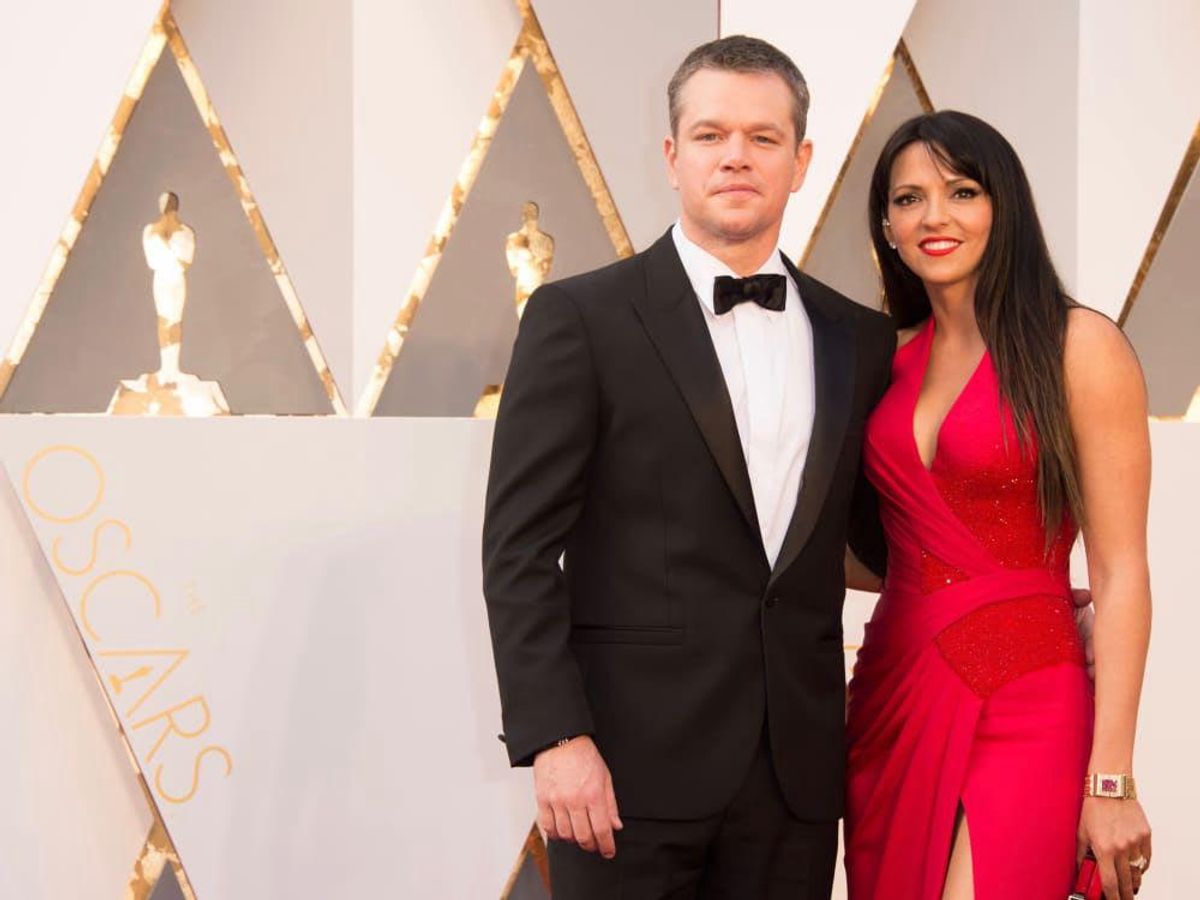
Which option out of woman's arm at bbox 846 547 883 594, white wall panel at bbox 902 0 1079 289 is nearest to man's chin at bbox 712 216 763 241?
woman's arm at bbox 846 547 883 594

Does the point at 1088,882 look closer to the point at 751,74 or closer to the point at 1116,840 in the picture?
the point at 1116,840

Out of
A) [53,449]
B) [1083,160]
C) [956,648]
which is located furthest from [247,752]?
[1083,160]

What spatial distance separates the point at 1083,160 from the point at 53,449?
A: 2143 millimetres

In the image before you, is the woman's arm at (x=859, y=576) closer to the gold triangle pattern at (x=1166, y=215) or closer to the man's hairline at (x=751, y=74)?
the man's hairline at (x=751, y=74)

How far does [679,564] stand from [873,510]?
1.47 ft

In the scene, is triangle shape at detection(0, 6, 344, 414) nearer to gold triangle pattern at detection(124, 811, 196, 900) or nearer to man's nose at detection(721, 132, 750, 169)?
gold triangle pattern at detection(124, 811, 196, 900)

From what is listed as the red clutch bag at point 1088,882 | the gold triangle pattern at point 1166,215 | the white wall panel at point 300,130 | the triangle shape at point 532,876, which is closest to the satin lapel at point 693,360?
the red clutch bag at point 1088,882

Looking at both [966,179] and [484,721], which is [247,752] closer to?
[484,721]

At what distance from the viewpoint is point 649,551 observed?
1441 mm

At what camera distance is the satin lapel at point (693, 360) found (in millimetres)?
1445

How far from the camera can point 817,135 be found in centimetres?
257

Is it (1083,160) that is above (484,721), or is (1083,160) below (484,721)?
above

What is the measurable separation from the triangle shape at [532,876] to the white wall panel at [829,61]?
1.30 meters

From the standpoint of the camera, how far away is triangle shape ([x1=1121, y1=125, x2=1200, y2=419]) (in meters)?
2.77
